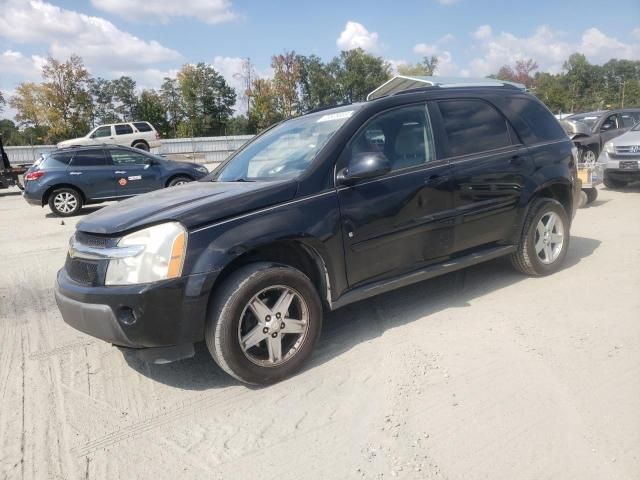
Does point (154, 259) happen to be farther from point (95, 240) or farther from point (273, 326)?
point (273, 326)

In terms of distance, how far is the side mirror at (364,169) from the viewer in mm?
3268

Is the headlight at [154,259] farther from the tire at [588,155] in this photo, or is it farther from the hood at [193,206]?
the tire at [588,155]

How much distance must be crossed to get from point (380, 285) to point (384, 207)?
577mm

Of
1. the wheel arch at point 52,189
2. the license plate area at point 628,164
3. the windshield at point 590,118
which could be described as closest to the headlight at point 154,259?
the wheel arch at point 52,189

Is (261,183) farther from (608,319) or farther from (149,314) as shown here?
(608,319)

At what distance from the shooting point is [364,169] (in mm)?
3266

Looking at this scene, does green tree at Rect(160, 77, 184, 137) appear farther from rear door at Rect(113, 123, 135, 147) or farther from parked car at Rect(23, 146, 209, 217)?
parked car at Rect(23, 146, 209, 217)

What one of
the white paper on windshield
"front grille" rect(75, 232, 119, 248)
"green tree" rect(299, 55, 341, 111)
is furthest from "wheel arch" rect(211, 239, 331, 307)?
"green tree" rect(299, 55, 341, 111)

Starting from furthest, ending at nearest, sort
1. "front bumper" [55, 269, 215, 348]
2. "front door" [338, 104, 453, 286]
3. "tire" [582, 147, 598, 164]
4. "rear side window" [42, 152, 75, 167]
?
"tire" [582, 147, 598, 164] < "rear side window" [42, 152, 75, 167] < "front door" [338, 104, 453, 286] < "front bumper" [55, 269, 215, 348]

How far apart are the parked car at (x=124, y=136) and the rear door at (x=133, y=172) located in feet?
47.3

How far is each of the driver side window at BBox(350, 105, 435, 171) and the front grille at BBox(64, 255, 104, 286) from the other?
186 cm

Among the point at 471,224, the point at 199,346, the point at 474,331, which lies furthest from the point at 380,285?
the point at 199,346

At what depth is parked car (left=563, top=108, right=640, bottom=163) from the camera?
1199 cm

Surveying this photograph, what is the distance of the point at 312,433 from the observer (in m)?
2.54
